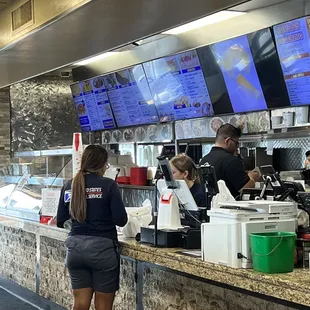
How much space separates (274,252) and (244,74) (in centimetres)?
326

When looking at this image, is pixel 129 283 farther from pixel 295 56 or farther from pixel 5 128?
pixel 5 128

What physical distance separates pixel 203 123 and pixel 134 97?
4.05 feet

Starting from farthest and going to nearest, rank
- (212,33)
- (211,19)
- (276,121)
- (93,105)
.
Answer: (93,105)
(212,33)
(211,19)
(276,121)

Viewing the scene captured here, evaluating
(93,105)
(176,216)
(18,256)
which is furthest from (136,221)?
(93,105)

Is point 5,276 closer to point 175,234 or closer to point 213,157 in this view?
point 213,157

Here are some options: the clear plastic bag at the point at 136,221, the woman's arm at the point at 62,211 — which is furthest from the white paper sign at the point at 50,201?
the clear plastic bag at the point at 136,221

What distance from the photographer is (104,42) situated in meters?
3.67

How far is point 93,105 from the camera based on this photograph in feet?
26.7

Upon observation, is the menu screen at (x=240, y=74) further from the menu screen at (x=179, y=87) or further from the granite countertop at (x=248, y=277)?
the granite countertop at (x=248, y=277)

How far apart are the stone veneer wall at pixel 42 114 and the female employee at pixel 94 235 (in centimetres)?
501

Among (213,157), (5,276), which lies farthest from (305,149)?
(5,276)

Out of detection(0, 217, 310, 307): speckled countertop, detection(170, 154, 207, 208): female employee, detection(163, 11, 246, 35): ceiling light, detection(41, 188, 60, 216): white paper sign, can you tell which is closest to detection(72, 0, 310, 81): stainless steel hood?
detection(163, 11, 246, 35): ceiling light

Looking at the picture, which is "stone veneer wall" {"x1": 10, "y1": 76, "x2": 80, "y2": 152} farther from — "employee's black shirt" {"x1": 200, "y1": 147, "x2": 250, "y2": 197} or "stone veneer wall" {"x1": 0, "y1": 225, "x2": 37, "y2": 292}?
"employee's black shirt" {"x1": 200, "y1": 147, "x2": 250, "y2": 197}

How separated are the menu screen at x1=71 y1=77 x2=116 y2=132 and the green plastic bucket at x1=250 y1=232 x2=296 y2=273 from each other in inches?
212
